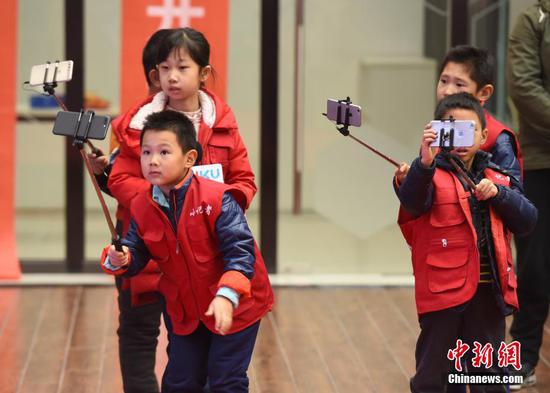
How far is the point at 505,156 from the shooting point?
13.8 feet

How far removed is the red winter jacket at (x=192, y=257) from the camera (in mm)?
3746

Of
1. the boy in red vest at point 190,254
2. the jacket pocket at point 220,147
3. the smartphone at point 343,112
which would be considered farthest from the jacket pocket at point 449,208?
the jacket pocket at point 220,147

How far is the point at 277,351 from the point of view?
5430 millimetres

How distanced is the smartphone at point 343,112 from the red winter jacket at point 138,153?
393 mm

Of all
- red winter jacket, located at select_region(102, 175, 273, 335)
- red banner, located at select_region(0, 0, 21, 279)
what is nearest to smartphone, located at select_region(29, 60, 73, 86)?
red winter jacket, located at select_region(102, 175, 273, 335)

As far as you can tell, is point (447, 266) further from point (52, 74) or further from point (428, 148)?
point (52, 74)

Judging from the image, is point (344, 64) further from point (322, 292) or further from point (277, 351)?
point (277, 351)

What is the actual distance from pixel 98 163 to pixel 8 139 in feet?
8.70

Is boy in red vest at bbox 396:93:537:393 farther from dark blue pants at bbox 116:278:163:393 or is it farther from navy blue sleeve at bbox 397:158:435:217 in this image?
dark blue pants at bbox 116:278:163:393

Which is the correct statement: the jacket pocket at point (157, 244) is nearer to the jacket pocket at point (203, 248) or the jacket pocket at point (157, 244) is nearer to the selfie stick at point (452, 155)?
the jacket pocket at point (203, 248)

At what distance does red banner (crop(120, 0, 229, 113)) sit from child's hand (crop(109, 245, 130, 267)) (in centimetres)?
298

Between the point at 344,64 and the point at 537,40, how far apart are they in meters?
2.17

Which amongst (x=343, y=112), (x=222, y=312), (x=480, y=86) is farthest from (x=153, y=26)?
(x=222, y=312)

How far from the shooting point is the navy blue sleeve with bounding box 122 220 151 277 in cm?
382
